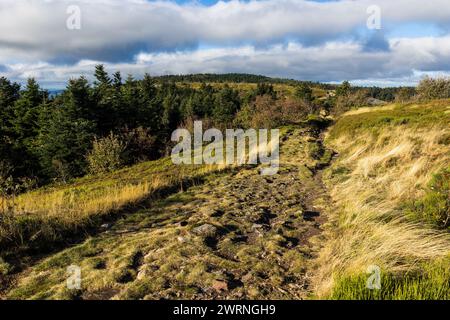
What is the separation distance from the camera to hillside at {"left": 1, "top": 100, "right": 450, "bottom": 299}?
4148mm

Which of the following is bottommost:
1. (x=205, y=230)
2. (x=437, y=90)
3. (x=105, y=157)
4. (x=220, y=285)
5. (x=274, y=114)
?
(x=105, y=157)

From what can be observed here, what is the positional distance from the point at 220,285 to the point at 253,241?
1536mm

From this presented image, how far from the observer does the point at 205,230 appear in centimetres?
602

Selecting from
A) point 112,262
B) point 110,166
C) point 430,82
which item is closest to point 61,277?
point 112,262

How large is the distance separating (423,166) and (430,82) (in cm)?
5465

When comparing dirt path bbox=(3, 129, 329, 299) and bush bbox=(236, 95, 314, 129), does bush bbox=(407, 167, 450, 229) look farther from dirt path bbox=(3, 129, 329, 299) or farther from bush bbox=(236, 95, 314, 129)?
bush bbox=(236, 95, 314, 129)

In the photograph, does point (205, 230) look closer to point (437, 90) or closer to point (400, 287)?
point (400, 287)

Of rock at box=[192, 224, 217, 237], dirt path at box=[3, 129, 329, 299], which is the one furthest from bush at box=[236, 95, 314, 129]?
rock at box=[192, 224, 217, 237]

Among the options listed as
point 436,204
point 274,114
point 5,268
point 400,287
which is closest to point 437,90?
point 274,114

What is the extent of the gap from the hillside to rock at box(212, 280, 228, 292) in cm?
1

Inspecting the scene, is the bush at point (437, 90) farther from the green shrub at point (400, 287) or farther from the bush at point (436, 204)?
the green shrub at point (400, 287)

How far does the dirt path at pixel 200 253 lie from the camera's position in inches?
167

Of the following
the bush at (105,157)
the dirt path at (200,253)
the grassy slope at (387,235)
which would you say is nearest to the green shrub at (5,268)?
the dirt path at (200,253)
